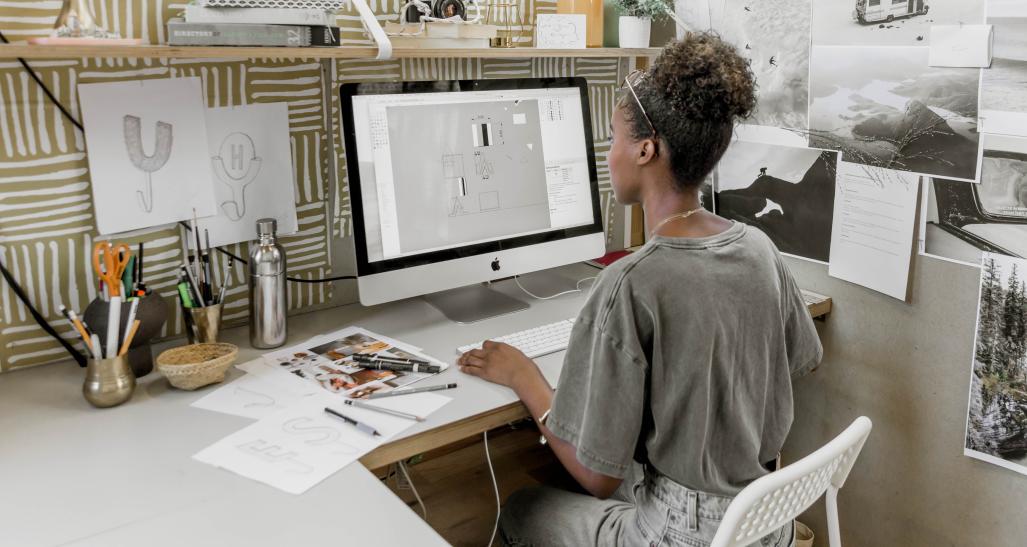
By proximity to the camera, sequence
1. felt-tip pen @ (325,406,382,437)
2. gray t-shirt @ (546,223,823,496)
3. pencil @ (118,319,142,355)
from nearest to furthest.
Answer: gray t-shirt @ (546,223,823,496) → felt-tip pen @ (325,406,382,437) → pencil @ (118,319,142,355)

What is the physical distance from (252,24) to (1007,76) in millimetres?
1285

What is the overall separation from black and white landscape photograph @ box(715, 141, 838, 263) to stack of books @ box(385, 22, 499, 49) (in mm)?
646

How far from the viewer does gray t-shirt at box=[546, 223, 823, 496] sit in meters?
1.06

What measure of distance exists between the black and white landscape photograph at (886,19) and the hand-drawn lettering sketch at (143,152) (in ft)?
4.33

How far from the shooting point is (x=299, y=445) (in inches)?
45.3

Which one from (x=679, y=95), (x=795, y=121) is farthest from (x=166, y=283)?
(x=795, y=121)

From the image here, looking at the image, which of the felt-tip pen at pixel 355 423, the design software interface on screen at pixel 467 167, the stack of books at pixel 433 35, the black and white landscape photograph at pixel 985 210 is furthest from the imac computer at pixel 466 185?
the black and white landscape photograph at pixel 985 210

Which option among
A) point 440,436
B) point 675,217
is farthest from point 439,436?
point 675,217

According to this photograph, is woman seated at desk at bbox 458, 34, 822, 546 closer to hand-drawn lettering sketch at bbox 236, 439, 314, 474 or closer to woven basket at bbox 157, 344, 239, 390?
hand-drawn lettering sketch at bbox 236, 439, 314, 474

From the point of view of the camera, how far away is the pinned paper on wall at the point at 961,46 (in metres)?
1.38

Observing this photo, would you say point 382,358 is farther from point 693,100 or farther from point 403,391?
point 693,100

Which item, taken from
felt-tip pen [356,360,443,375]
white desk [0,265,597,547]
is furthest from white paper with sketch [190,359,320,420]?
felt-tip pen [356,360,443,375]

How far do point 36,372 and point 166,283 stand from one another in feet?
0.89

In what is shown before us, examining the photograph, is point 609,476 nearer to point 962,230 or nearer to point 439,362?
point 439,362
